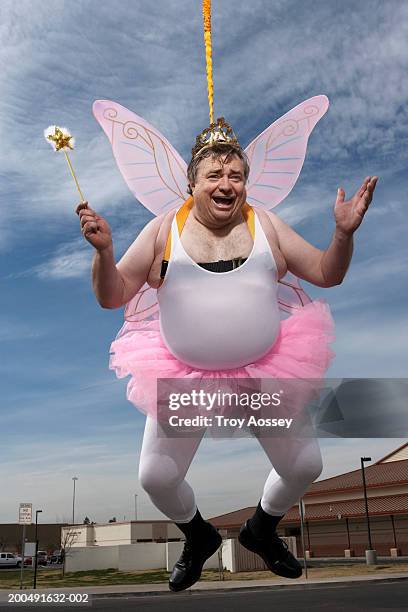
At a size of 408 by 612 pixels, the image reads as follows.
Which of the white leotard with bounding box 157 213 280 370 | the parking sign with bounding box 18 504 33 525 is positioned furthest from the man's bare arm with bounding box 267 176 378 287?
the parking sign with bounding box 18 504 33 525

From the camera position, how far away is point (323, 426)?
8.82ft

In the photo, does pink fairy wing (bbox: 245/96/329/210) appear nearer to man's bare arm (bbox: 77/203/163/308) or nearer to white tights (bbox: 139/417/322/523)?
man's bare arm (bbox: 77/203/163/308)

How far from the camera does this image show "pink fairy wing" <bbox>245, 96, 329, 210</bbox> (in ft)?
9.98

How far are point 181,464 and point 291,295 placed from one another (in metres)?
0.86

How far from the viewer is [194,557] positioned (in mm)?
2768

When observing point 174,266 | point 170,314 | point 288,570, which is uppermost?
point 174,266

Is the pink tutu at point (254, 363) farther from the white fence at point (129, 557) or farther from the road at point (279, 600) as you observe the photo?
the white fence at point (129, 557)

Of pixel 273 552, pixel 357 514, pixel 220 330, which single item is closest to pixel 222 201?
pixel 220 330

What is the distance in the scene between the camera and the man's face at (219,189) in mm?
2666

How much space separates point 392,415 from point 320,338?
1.29m

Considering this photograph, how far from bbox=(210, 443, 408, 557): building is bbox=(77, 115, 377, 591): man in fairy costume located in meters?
21.9

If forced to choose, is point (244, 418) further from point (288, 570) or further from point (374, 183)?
point (374, 183)

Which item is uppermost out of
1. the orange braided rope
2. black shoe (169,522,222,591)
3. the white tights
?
the orange braided rope

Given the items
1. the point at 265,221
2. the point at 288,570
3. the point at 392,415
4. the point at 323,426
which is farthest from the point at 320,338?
the point at 392,415
